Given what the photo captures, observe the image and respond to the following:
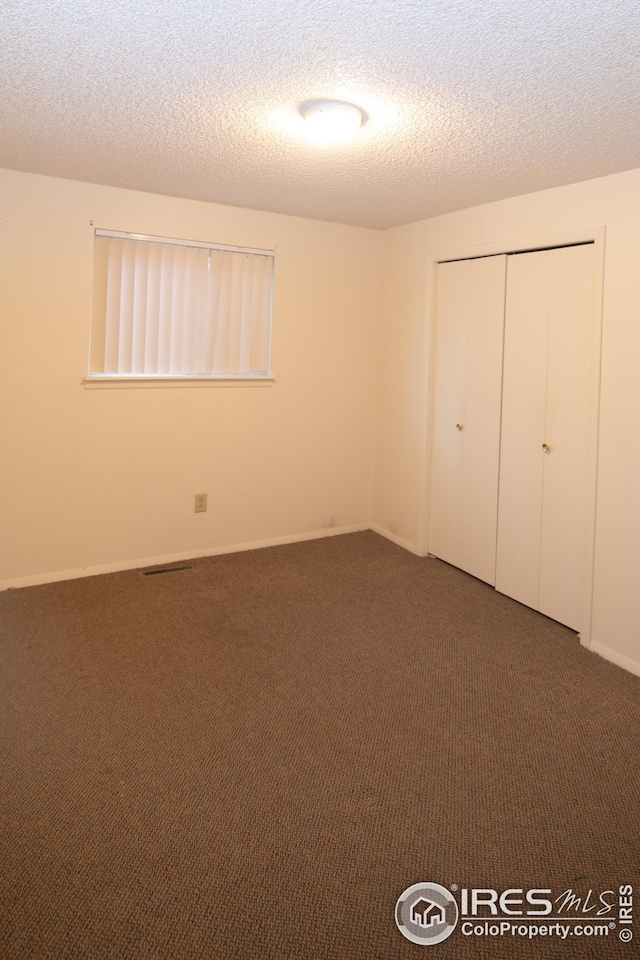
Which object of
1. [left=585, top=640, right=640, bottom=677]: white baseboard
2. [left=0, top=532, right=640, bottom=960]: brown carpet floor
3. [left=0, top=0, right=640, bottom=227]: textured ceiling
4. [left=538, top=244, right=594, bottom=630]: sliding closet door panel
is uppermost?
[left=0, top=0, right=640, bottom=227]: textured ceiling

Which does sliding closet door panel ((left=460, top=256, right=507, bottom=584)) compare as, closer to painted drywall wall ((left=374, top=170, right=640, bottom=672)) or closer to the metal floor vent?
painted drywall wall ((left=374, top=170, right=640, bottom=672))

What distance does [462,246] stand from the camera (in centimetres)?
422

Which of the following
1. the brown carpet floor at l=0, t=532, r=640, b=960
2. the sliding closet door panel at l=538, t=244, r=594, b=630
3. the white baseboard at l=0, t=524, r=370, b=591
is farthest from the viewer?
the white baseboard at l=0, t=524, r=370, b=591

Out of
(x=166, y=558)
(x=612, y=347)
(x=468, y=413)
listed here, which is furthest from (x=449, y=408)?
(x=166, y=558)

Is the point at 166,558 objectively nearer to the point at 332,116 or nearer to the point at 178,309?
the point at 178,309

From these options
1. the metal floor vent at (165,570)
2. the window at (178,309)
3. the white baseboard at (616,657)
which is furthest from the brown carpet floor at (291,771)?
the window at (178,309)

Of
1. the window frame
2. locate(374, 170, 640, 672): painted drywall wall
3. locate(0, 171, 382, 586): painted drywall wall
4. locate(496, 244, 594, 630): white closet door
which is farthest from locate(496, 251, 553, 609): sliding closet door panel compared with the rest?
the window frame

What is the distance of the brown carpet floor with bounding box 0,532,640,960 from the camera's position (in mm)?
1768

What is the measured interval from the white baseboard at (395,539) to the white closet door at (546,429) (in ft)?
2.70

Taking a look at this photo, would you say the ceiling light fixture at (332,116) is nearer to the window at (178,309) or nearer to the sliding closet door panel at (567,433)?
the sliding closet door panel at (567,433)

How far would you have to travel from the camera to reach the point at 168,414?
437 cm

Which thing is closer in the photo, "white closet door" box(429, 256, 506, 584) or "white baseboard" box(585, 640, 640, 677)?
Result: "white baseboard" box(585, 640, 640, 677)

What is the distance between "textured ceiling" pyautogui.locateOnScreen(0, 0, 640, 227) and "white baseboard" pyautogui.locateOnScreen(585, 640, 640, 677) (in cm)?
229

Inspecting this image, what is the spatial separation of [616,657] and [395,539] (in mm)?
2042
